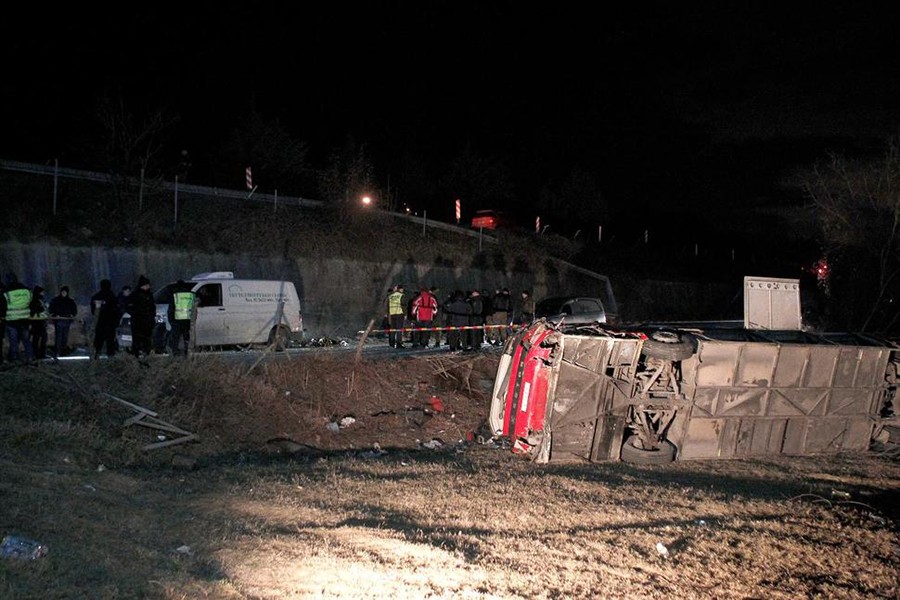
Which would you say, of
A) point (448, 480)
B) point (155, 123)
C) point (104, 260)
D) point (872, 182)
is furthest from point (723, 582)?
point (872, 182)

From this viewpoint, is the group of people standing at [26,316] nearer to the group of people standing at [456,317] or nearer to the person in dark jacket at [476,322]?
the group of people standing at [456,317]

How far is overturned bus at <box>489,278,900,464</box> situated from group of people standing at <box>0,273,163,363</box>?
7.54 meters

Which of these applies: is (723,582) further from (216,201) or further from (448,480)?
(216,201)

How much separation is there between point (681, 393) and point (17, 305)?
38.6 ft

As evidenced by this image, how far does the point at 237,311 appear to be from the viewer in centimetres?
1766

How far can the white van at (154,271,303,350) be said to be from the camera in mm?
16969

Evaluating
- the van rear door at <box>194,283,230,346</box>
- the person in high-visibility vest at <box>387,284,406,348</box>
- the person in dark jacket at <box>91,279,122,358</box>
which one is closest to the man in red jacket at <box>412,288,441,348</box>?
the person in high-visibility vest at <box>387,284,406,348</box>

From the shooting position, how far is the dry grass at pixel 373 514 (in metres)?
5.29

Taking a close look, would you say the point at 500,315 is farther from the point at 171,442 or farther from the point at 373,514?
the point at 373,514

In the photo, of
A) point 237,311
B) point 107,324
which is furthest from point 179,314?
point 237,311

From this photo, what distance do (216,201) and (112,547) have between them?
2224 cm

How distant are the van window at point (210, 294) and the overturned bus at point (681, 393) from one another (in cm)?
890

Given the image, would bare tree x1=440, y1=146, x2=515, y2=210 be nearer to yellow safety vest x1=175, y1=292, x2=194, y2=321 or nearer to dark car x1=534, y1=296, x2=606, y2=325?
dark car x1=534, y1=296, x2=606, y2=325

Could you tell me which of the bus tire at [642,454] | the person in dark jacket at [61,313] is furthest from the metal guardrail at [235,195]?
the bus tire at [642,454]
